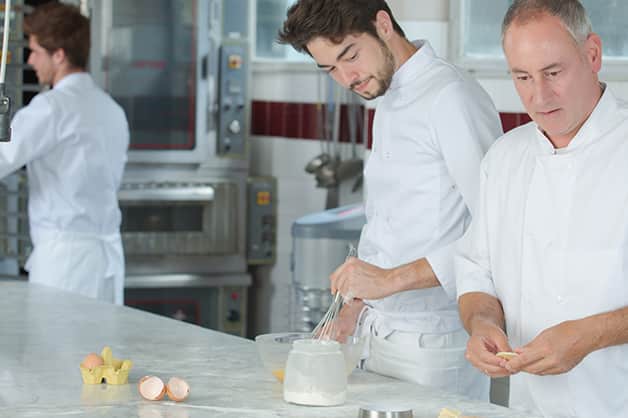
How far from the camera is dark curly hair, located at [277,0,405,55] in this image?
8.60ft

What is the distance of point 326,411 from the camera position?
2084 millimetres

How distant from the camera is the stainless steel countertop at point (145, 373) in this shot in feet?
6.86

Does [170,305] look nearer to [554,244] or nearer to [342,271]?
[342,271]

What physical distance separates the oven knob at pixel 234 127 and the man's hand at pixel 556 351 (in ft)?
12.4

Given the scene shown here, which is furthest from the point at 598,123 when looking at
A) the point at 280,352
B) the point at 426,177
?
the point at 280,352

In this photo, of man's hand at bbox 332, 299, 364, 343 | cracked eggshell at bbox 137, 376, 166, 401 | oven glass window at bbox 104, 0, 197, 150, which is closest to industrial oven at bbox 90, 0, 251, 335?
oven glass window at bbox 104, 0, 197, 150

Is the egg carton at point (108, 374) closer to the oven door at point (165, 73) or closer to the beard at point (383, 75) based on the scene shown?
the beard at point (383, 75)

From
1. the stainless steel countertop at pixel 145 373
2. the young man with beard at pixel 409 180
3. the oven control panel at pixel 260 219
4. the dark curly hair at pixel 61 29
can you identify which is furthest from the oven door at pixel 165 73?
the young man with beard at pixel 409 180

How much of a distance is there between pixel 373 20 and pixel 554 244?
0.68 meters

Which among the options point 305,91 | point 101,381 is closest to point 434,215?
point 101,381

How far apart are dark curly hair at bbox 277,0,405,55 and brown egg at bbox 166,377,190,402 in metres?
0.88

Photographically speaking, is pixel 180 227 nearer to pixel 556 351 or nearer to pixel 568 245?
pixel 568 245

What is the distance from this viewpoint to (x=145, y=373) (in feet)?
7.83

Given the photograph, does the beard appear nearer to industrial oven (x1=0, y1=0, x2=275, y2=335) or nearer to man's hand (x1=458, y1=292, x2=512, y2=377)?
man's hand (x1=458, y1=292, x2=512, y2=377)
